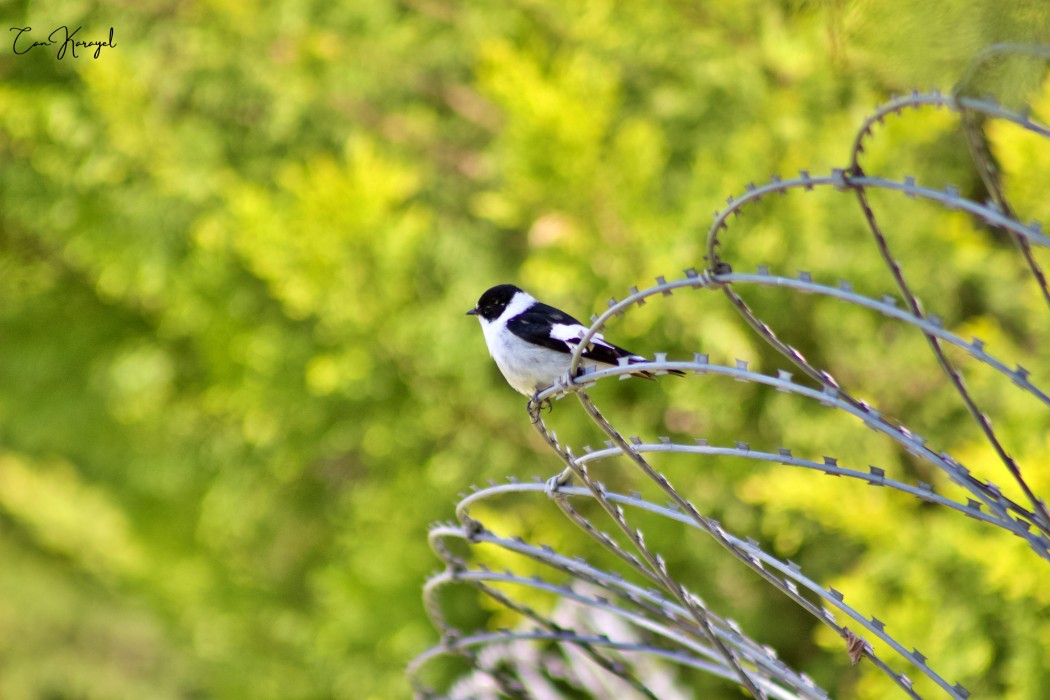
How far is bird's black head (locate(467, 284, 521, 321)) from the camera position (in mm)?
1519

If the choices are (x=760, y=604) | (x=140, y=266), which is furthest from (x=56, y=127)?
(x=760, y=604)

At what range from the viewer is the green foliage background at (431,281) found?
6.66 feet

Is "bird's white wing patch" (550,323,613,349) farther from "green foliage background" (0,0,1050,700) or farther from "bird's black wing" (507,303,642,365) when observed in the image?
"green foliage background" (0,0,1050,700)

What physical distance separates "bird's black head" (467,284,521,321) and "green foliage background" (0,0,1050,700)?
24.9 inches

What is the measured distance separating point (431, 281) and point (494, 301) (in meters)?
1.06

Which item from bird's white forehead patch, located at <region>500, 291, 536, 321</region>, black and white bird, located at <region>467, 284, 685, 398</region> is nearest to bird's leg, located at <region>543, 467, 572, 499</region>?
black and white bird, located at <region>467, 284, 685, 398</region>

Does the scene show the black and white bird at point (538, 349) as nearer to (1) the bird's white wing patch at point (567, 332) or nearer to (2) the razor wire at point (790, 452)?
(1) the bird's white wing patch at point (567, 332)

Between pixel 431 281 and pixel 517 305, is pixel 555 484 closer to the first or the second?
pixel 517 305

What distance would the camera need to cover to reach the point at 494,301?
1.53m

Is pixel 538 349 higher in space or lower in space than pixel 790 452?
higher

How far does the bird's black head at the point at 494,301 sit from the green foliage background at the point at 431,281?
2.08ft

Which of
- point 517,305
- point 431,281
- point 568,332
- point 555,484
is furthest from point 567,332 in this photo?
point 431,281

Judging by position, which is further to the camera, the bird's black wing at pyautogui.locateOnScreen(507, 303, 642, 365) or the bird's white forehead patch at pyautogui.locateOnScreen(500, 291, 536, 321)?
the bird's white forehead patch at pyautogui.locateOnScreen(500, 291, 536, 321)

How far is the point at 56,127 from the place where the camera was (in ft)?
8.87
